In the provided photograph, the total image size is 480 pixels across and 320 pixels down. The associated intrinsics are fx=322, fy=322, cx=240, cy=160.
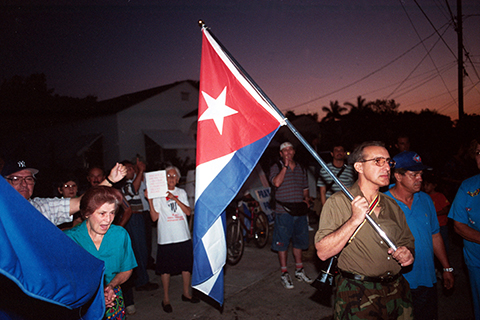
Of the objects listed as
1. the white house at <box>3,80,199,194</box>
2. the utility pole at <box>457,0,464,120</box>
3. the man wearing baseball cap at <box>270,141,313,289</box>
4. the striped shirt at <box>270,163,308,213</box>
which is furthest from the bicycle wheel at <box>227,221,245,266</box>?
the white house at <box>3,80,199,194</box>

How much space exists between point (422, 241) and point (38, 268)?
3178 millimetres

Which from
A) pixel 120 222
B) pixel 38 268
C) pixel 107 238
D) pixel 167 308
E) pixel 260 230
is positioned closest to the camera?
pixel 38 268

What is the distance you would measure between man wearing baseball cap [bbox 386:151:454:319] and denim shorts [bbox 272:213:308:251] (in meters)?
2.49

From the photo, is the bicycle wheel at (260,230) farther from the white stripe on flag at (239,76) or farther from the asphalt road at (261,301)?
the white stripe on flag at (239,76)

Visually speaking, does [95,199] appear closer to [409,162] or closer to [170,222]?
[170,222]

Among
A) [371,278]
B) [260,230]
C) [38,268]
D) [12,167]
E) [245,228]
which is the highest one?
[12,167]

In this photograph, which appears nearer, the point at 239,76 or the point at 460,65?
the point at 239,76

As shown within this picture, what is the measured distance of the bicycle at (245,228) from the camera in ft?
22.4

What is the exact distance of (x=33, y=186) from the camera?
3.33 m

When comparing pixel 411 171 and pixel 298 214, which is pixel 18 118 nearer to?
pixel 298 214

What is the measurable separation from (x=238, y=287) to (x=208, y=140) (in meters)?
3.58

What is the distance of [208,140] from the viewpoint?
9.45ft

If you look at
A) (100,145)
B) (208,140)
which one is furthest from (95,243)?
(100,145)

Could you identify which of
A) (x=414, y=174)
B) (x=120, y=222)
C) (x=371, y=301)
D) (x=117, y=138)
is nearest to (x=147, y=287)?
(x=120, y=222)
